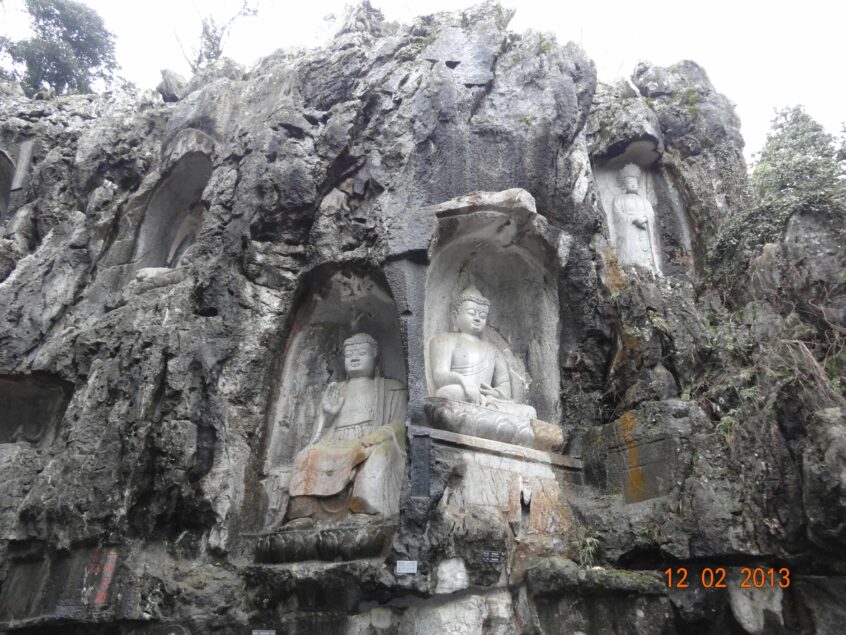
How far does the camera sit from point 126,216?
31.2 feet

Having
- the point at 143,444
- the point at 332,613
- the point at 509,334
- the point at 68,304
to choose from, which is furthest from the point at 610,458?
the point at 68,304

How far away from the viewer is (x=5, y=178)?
12352 millimetres

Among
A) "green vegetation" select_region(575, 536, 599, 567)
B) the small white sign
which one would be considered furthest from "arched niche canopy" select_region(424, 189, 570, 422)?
the small white sign

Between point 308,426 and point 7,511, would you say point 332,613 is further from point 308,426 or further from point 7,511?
point 7,511

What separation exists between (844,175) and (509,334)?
5.78m

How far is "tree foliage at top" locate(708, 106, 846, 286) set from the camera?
6719 millimetres

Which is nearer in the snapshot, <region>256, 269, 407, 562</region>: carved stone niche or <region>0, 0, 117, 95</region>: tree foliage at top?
<region>256, 269, 407, 562</region>: carved stone niche

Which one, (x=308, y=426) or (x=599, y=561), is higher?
(x=308, y=426)

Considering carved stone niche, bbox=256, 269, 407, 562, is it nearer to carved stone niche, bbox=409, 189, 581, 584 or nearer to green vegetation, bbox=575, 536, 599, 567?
carved stone niche, bbox=409, 189, 581, 584

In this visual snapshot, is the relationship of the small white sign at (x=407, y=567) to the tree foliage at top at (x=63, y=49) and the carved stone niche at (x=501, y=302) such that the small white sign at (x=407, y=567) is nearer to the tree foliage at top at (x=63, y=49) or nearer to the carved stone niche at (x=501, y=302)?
the carved stone niche at (x=501, y=302)

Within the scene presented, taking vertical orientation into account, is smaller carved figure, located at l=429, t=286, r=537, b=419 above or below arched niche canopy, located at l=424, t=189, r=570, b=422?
below
